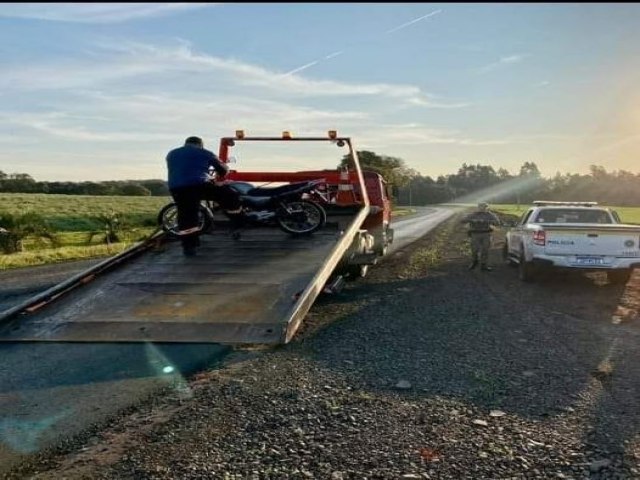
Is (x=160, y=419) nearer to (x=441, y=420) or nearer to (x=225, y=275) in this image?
(x=441, y=420)

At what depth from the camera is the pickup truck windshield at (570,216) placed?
551 inches

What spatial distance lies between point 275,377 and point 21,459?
234cm

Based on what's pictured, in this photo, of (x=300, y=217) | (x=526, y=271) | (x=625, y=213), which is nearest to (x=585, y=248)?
(x=526, y=271)

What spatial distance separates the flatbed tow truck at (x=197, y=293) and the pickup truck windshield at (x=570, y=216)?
17.4ft

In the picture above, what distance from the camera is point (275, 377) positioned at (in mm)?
6055

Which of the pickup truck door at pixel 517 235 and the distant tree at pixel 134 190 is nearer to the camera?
the pickup truck door at pixel 517 235

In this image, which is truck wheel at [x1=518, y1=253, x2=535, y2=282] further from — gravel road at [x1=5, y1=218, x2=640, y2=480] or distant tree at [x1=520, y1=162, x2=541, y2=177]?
distant tree at [x1=520, y1=162, x2=541, y2=177]

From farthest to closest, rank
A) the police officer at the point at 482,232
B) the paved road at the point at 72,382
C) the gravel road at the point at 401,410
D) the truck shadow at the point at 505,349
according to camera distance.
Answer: the police officer at the point at 482,232, the truck shadow at the point at 505,349, the paved road at the point at 72,382, the gravel road at the point at 401,410

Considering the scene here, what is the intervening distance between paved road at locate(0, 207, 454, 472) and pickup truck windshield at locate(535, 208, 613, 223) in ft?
29.9

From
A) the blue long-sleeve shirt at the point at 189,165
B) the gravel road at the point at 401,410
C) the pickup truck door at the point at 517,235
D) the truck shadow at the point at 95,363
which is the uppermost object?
the blue long-sleeve shirt at the point at 189,165

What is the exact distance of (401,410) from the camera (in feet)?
16.8

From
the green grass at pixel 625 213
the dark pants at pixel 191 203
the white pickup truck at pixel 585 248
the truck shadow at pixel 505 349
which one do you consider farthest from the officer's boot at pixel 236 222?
the green grass at pixel 625 213

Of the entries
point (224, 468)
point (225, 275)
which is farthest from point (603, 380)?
point (225, 275)

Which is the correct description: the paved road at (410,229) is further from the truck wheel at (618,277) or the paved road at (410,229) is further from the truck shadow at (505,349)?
the truck shadow at (505,349)
